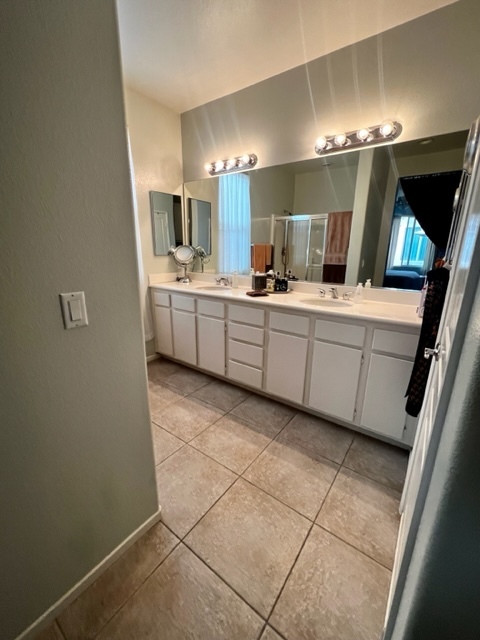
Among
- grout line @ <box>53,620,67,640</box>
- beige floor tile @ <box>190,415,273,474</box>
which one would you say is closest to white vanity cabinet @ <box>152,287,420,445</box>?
beige floor tile @ <box>190,415,273,474</box>

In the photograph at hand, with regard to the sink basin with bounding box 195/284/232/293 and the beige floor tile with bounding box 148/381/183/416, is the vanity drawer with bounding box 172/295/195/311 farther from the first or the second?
the beige floor tile with bounding box 148/381/183/416

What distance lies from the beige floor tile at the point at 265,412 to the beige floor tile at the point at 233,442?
68 millimetres

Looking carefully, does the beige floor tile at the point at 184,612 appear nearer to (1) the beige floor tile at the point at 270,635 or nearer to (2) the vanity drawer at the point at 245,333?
(1) the beige floor tile at the point at 270,635

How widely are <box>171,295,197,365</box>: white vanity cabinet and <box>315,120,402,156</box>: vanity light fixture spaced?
5.57ft

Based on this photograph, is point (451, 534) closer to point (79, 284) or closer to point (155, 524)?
point (79, 284)

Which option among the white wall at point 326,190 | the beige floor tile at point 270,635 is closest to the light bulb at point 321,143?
the white wall at point 326,190

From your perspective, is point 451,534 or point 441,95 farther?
point 441,95

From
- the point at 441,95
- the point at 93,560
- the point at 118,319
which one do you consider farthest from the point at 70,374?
the point at 441,95

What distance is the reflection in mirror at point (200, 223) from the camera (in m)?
3.00

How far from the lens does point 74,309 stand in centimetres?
83

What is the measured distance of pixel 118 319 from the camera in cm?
96

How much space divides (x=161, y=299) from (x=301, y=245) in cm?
155

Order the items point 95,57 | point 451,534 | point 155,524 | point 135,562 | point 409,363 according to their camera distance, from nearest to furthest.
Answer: point 451,534
point 95,57
point 135,562
point 155,524
point 409,363

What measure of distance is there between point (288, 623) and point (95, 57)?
1968 millimetres
